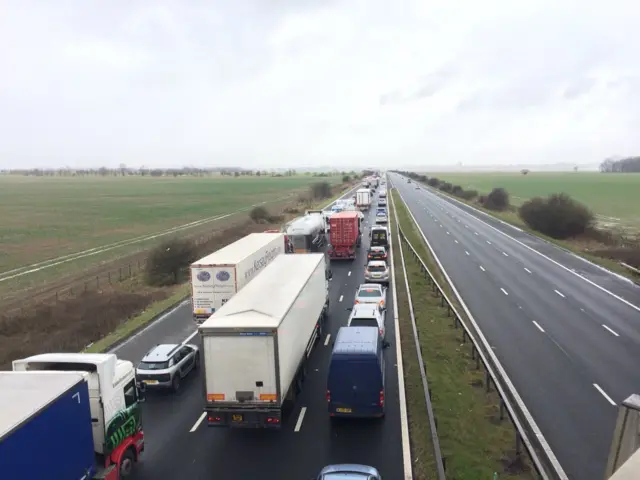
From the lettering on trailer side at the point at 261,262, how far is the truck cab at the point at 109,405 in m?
10.3

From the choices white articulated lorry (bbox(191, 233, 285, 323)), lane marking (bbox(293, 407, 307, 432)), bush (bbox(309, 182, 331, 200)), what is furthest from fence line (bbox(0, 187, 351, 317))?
bush (bbox(309, 182, 331, 200))

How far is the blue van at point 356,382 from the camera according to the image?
14.1 meters

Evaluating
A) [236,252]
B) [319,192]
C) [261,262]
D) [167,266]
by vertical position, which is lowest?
[167,266]

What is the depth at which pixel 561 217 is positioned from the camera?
5400 centimetres

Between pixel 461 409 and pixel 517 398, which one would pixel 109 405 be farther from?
pixel 517 398

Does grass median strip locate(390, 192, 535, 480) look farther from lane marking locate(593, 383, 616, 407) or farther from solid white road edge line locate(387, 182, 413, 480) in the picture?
lane marking locate(593, 383, 616, 407)

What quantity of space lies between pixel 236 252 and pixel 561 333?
1477cm

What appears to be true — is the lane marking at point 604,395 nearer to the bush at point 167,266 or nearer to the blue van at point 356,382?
the blue van at point 356,382

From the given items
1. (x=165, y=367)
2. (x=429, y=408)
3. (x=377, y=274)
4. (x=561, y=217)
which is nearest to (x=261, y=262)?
(x=377, y=274)

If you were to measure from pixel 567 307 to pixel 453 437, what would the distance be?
1618cm

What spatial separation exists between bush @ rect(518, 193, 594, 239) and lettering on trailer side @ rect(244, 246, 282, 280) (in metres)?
36.1

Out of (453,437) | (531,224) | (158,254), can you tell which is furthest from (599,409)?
(531,224)

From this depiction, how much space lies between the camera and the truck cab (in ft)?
36.9

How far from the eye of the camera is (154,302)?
3153 cm
